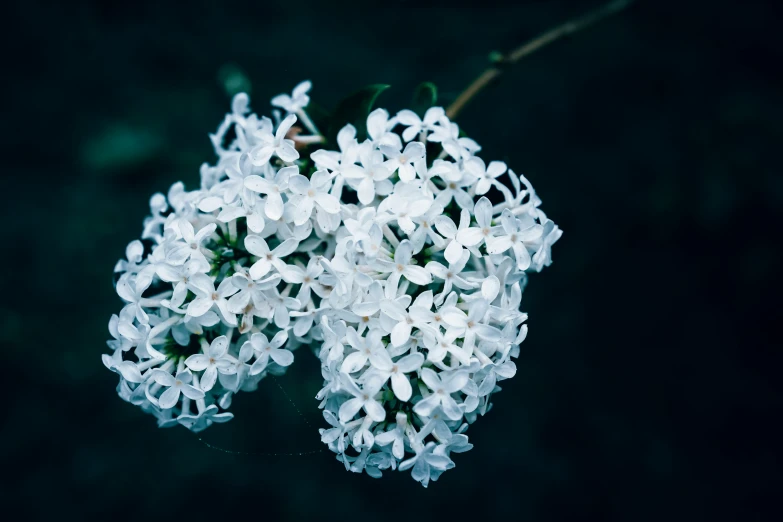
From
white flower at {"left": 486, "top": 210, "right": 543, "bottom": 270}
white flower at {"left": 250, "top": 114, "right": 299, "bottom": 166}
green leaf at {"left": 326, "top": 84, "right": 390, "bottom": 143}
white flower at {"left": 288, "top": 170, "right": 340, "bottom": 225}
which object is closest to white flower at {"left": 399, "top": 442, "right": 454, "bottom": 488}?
white flower at {"left": 486, "top": 210, "right": 543, "bottom": 270}

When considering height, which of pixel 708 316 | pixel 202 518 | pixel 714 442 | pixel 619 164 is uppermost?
pixel 619 164

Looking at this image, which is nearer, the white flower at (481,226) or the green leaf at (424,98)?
the white flower at (481,226)

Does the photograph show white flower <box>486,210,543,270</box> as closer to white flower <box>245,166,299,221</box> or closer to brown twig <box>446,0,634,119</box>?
white flower <box>245,166,299,221</box>

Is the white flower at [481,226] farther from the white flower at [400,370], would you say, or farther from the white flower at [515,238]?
the white flower at [400,370]

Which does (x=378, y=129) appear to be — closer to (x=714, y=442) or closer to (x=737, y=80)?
(x=737, y=80)

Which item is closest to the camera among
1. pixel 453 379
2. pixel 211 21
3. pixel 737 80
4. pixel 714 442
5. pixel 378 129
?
pixel 453 379

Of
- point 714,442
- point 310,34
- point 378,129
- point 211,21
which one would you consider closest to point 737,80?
point 714,442

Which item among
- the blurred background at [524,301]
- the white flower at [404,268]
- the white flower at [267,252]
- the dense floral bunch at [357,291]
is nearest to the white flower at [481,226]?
the dense floral bunch at [357,291]
